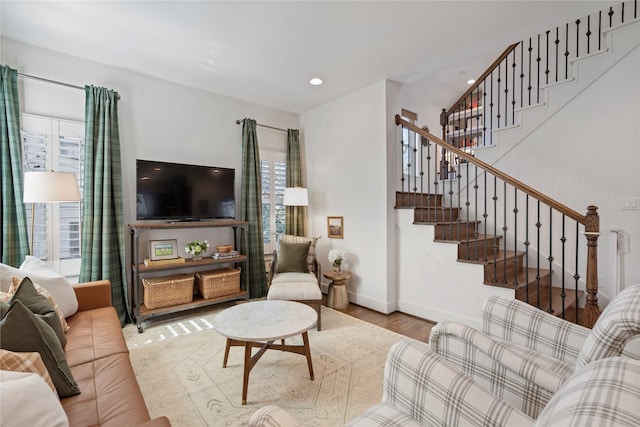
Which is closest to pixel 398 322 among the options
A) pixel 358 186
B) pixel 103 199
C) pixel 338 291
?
pixel 338 291

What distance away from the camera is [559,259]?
317 cm

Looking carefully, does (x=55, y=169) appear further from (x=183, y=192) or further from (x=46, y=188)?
(x=183, y=192)

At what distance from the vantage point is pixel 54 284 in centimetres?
198

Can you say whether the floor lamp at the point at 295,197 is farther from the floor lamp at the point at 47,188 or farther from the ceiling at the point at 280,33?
the floor lamp at the point at 47,188

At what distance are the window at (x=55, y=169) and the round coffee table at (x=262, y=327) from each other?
6.58 ft

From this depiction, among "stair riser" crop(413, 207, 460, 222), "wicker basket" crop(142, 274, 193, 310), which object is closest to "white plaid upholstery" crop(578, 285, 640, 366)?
"stair riser" crop(413, 207, 460, 222)

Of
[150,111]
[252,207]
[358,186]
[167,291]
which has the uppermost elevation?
[150,111]

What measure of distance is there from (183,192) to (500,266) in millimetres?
3563

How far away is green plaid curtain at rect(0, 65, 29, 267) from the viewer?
A: 2.49 m

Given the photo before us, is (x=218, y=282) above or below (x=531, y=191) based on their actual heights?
below

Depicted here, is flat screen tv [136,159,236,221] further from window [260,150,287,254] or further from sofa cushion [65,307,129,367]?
sofa cushion [65,307,129,367]

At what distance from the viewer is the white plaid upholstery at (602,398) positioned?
50 cm

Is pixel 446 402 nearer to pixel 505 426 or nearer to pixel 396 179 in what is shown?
pixel 505 426

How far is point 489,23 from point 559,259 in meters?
2.56
